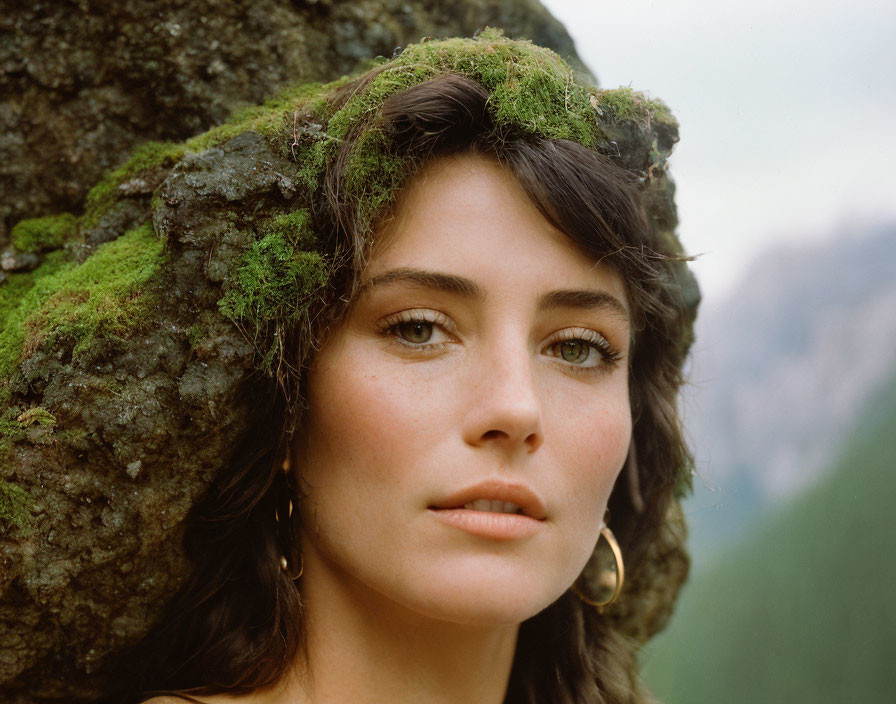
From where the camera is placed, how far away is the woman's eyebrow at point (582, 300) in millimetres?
1688

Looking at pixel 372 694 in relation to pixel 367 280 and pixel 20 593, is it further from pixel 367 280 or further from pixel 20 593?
pixel 367 280

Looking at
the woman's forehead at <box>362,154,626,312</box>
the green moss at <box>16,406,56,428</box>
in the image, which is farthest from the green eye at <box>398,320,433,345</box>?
the green moss at <box>16,406,56,428</box>

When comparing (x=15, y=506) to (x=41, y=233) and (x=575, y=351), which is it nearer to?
(x=41, y=233)

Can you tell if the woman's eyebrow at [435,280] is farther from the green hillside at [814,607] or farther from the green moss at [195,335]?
the green hillside at [814,607]

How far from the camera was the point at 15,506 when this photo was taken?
1532 millimetres

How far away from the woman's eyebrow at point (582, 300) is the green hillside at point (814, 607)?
4.27 m

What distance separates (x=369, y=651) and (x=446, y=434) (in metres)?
0.61

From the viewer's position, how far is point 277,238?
1666 millimetres

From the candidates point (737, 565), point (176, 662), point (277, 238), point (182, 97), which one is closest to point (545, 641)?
point (176, 662)

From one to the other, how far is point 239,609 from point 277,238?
93 centimetres

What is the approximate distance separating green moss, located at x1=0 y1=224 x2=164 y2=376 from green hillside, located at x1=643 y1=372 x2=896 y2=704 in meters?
4.79

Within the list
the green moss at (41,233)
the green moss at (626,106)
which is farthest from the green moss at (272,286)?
the green moss at (626,106)

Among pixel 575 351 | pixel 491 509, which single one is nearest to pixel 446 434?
pixel 491 509

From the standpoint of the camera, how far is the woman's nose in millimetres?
1518
